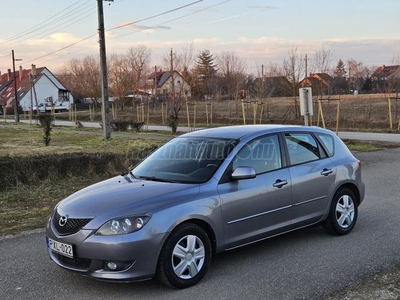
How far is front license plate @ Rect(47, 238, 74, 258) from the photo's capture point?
160 inches

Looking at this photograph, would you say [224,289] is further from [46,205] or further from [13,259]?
[46,205]

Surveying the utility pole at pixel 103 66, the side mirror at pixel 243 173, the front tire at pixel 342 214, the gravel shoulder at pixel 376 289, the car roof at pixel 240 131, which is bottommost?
the gravel shoulder at pixel 376 289

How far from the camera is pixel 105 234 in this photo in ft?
12.8

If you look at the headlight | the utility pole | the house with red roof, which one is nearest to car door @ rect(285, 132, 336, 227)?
the headlight

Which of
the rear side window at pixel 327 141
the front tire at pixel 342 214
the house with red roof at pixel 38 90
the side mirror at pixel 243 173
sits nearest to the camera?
the side mirror at pixel 243 173

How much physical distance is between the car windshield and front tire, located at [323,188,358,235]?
171 cm

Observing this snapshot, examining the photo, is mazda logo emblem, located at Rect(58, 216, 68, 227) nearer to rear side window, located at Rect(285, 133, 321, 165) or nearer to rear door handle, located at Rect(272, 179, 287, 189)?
rear door handle, located at Rect(272, 179, 287, 189)

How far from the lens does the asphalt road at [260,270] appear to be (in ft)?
13.3

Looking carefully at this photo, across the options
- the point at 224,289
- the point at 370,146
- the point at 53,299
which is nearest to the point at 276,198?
the point at 224,289

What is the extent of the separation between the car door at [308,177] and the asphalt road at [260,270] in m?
0.41

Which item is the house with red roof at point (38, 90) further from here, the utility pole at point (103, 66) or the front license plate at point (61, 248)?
the front license plate at point (61, 248)

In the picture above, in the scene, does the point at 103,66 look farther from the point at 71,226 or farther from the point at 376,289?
the point at 376,289

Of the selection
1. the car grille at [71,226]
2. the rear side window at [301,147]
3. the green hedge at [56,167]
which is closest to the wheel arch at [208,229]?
the car grille at [71,226]

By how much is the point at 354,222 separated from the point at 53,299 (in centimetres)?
389
